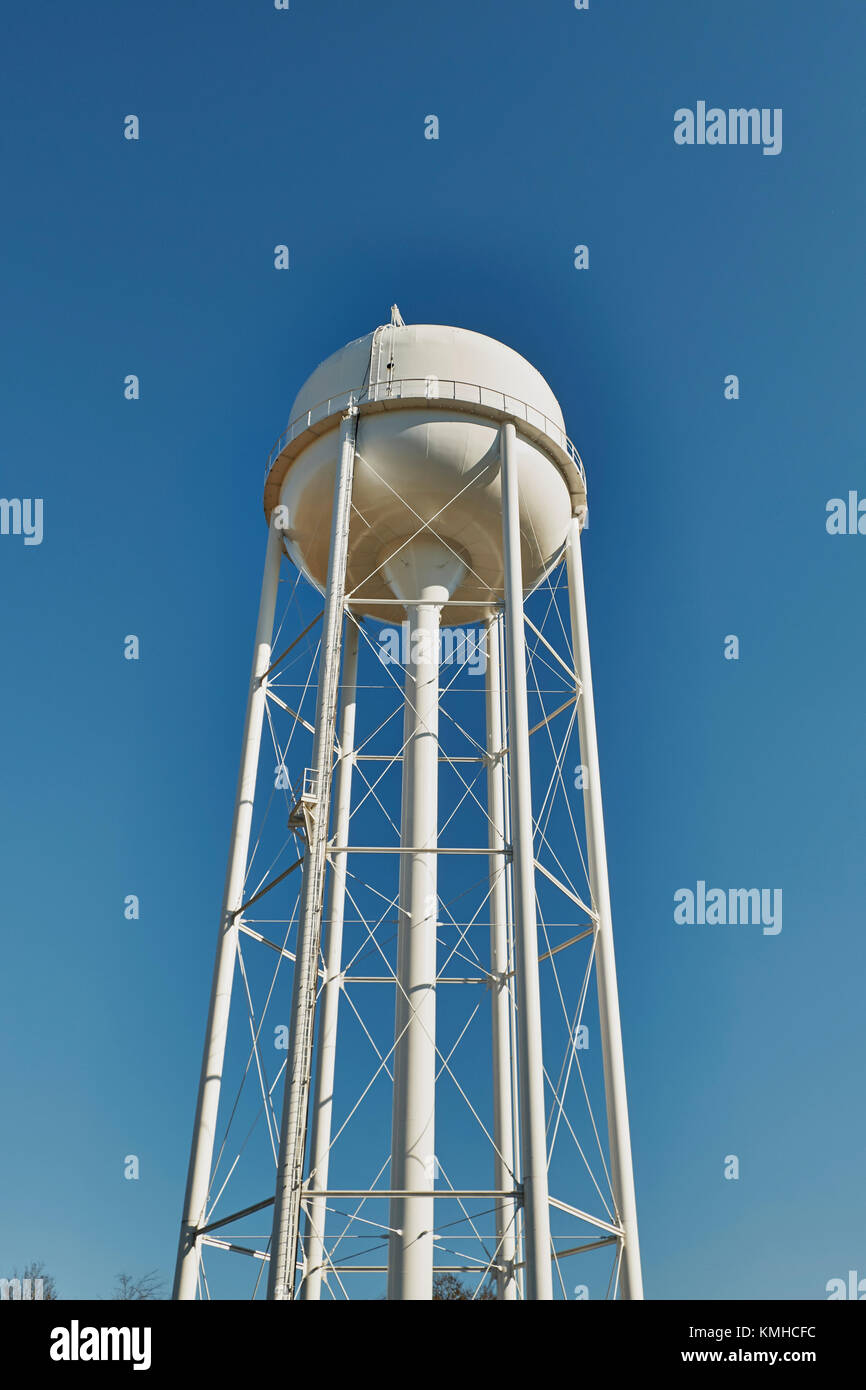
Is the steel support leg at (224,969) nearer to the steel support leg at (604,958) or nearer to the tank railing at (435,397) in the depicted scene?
the tank railing at (435,397)

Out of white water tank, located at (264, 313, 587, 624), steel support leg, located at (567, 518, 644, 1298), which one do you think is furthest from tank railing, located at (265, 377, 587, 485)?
steel support leg, located at (567, 518, 644, 1298)

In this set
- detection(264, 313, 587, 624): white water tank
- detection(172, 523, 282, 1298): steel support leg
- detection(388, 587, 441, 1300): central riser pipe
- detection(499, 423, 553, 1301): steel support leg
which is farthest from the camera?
detection(264, 313, 587, 624): white water tank

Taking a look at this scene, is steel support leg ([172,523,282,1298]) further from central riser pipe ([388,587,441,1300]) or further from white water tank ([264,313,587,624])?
central riser pipe ([388,587,441,1300])

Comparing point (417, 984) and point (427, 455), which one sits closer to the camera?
point (417, 984)

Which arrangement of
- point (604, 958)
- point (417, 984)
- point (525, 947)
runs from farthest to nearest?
point (417, 984) → point (604, 958) → point (525, 947)

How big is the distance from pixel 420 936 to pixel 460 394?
7.61 metres

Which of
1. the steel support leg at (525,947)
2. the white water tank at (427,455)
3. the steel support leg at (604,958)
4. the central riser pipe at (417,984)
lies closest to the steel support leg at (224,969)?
the white water tank at (427,455)

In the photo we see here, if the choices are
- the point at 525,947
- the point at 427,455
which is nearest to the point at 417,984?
the point at 525,947

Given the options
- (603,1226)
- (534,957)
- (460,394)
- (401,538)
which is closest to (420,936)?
(534,957)

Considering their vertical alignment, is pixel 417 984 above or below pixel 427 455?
below

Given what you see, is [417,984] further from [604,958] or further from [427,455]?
[427,455]

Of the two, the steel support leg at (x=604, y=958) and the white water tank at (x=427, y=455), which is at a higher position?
the white water tank at (x=427, y=455)
